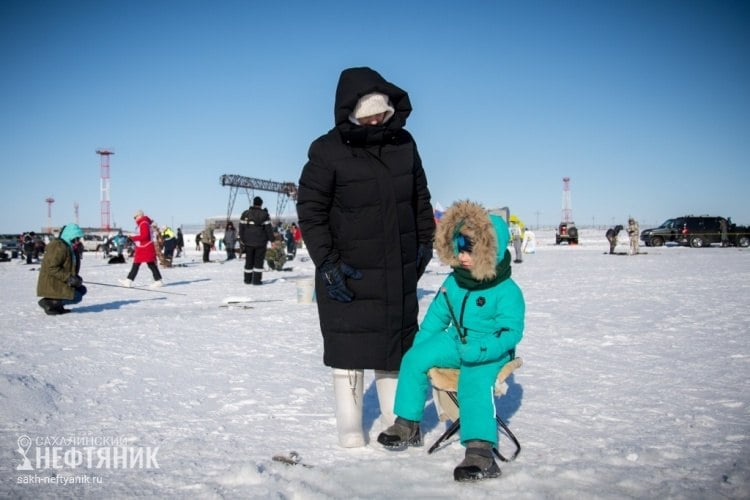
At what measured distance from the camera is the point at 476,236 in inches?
111

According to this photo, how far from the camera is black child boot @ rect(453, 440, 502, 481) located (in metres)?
2.55

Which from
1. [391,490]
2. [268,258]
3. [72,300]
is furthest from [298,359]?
[268,258]

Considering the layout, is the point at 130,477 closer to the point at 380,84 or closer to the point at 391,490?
the point at 391,490

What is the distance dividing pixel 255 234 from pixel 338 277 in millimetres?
9232

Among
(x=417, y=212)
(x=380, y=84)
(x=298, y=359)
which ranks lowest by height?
(x=298, y=359)

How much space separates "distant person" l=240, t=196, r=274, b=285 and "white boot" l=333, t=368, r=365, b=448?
911 centimetres

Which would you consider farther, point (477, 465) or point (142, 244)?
point (142, 244)

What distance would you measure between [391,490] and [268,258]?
14739mm

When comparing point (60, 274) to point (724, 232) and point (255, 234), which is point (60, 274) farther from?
point (724, 232)

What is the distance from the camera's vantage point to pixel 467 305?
287cm

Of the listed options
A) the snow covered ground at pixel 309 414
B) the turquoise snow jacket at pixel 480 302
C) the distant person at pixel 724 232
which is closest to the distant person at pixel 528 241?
the distant person at pixel 724 232

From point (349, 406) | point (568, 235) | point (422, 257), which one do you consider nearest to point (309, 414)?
point (349, 406)

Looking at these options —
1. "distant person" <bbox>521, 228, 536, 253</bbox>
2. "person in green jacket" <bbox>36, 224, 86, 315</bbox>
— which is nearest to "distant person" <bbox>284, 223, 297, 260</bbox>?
"distant person" <bbox>521, 228, 536, 253</bbox>

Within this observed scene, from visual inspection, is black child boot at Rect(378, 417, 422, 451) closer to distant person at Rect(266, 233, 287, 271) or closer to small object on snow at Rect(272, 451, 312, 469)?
small object on snow at Rect(272, 451, 312, 469)
